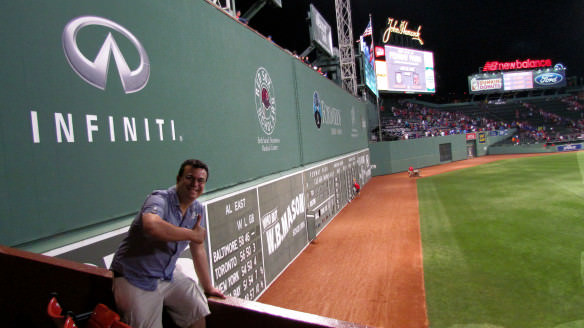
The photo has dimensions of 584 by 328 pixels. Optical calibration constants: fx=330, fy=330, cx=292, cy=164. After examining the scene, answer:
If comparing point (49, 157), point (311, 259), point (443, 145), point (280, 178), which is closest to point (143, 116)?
point (49, 157)

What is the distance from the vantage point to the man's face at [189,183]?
2.43 meters

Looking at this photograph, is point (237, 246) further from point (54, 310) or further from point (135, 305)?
point (54, 310)

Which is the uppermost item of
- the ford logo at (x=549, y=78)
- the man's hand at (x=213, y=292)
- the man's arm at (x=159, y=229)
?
the ford logo at (x=549, y=78)

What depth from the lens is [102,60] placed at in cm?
330

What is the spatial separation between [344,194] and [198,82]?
11.3m

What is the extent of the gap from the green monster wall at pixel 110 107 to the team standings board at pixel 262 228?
513 mm

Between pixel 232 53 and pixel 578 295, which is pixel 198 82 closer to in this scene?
pixel 232 53

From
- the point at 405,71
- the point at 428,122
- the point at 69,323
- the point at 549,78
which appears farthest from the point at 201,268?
the point at 549,78

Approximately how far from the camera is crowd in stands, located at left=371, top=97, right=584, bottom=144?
39.6 metres

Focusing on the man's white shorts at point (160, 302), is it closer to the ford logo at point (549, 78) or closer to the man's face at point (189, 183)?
the man's face at point (189, 183)

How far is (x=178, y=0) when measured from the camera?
4.64m

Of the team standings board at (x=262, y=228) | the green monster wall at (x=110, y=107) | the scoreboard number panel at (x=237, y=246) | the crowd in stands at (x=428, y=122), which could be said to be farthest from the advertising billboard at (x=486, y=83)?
the scoreboard number panel at (x=237, y=246)

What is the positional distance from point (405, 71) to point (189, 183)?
137ft

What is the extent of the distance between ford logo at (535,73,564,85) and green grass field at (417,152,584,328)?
44.9 metres
